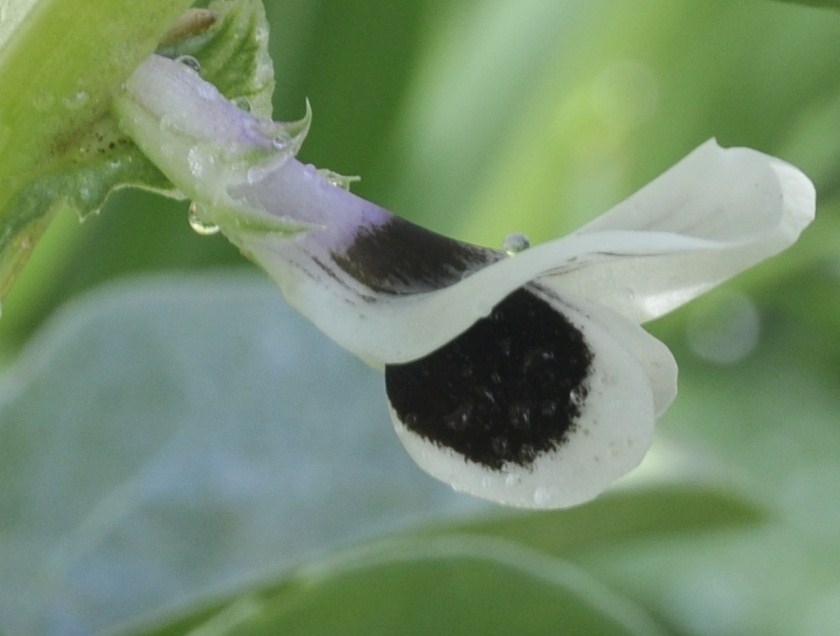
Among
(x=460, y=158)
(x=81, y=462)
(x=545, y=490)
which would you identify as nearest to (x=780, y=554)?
(x=460, y=158)

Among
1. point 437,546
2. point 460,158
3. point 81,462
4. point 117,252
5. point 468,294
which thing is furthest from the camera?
point 460,158

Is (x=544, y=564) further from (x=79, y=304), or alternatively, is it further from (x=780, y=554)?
(x=780, y=554)

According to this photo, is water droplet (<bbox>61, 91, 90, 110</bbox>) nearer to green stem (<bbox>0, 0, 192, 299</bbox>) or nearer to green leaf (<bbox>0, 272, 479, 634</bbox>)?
green stem (<bbox>0, 0, 192, 299</bbox>)

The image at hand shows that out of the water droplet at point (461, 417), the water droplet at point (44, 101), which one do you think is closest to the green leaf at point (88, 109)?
the water droplet at point (44, 101)

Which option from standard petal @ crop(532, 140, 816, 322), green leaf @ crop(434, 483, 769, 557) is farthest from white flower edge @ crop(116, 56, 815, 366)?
green leaf @ crop(434, 483, 769, 557)

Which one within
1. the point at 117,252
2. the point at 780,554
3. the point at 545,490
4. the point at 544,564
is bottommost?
the point at 780,554

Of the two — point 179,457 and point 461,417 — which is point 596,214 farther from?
point 461,417

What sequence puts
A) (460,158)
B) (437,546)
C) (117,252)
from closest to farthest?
(437,546) → (117,252) → (460,158)
